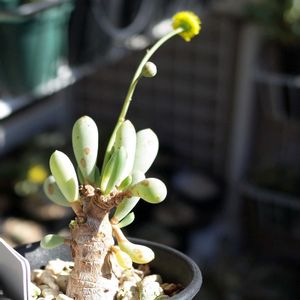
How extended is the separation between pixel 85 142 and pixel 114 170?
4cm

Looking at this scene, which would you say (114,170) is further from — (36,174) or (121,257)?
(36,174)

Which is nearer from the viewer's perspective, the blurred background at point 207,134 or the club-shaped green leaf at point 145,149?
the club-shaped green leaf at point 145,149

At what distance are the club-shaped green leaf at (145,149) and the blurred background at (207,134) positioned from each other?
0.90m

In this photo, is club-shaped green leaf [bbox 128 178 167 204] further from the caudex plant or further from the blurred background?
the blurred background

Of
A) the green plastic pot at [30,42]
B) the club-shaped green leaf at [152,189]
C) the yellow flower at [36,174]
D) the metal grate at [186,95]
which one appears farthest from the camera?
the metal grate at [186,95]

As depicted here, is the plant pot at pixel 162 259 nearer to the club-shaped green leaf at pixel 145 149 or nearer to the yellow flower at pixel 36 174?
the club-shaped green leaf at pixel 145 149

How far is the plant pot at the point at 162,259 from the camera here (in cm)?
62

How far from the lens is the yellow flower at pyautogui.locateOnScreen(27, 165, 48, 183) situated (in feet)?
6.66

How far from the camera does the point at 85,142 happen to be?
0.58 meters

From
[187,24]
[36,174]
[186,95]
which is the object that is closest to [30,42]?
[187,24]

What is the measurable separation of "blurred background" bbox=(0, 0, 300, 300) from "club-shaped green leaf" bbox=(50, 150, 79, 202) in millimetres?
937

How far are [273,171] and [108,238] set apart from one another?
1631 mm

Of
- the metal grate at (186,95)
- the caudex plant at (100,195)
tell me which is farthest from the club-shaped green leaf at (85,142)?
the metal grate at (186,95)

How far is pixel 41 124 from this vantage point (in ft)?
7.84
